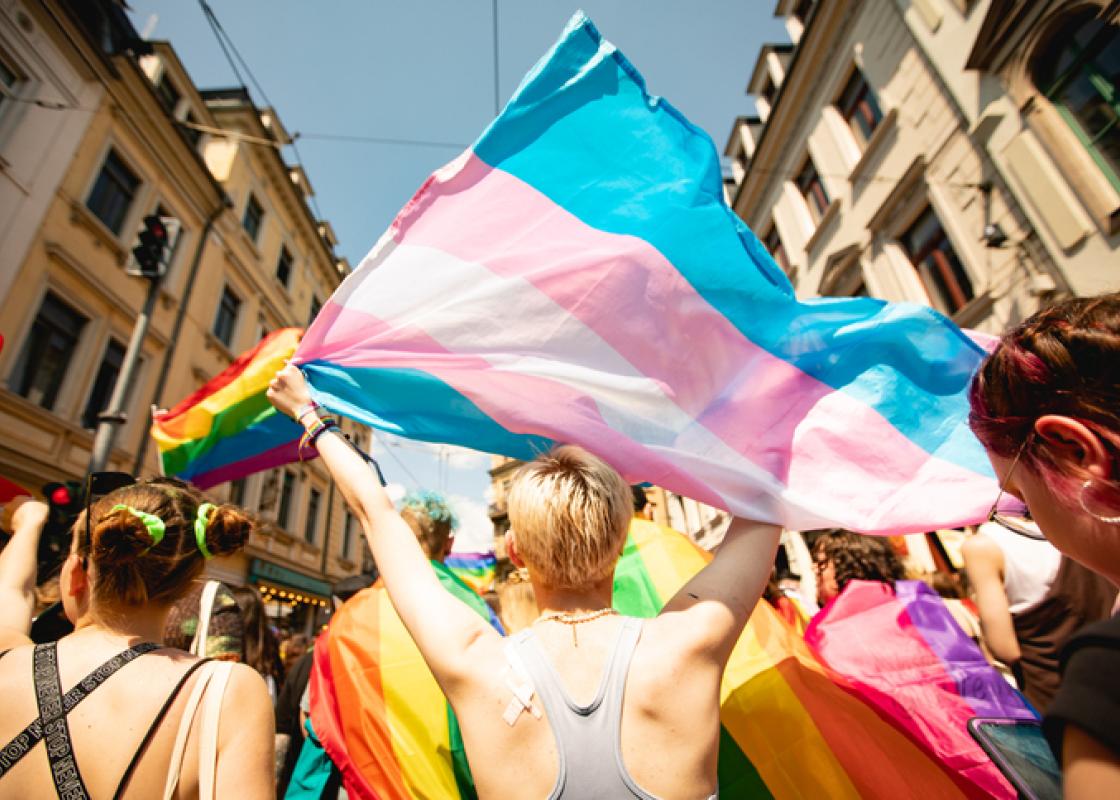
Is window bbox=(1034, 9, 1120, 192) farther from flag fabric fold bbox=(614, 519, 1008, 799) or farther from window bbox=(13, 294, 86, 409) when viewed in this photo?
window bbox=(13, 294, 86, 409)

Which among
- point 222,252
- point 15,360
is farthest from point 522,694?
point 222,252

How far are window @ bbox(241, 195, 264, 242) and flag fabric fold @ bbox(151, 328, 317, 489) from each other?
13.5 metres

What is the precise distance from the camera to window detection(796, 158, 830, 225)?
1161cm

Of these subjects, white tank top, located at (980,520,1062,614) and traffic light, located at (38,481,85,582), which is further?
traffic light, located at (38,481,85,582)

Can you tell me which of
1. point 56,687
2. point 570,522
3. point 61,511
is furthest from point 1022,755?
point 61,511

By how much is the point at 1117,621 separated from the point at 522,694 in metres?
0.95

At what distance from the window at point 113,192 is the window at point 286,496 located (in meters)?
7.78

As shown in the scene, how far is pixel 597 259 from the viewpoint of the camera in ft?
6.26

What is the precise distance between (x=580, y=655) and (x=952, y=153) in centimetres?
942

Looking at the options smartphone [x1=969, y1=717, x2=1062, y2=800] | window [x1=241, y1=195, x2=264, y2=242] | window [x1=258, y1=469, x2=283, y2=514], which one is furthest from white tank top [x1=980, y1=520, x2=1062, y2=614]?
window [x1=241, y1=195, x2=264, y2=242]

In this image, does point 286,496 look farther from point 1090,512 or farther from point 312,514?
point 1090,512

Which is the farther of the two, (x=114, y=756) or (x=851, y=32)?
(x=851, y=32)

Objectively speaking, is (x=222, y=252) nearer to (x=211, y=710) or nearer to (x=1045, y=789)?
(x=211, y=710)

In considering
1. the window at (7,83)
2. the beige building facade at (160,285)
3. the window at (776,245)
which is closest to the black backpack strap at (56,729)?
the beige building facade at (160,285)
